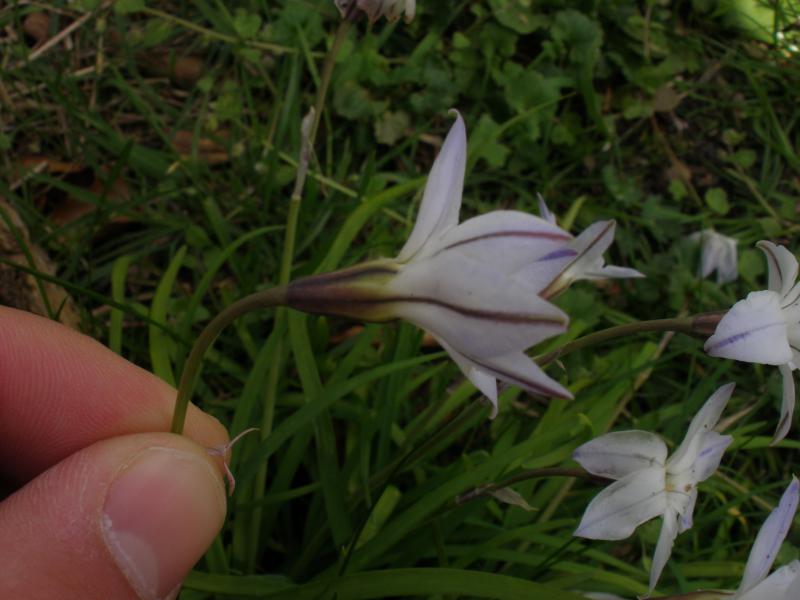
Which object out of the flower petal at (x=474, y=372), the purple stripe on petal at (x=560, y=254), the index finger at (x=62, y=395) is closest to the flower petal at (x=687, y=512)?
the flower petal at (x=474, y=372)

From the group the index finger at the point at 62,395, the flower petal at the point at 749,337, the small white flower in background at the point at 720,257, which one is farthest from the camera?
the small white flower in background at the point at 720,257

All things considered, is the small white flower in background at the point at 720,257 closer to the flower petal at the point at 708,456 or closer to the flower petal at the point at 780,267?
the flower petal at the point at 708,456

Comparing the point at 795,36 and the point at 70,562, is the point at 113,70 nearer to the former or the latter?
the point at 70,562

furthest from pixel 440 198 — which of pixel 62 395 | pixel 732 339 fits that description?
pixel 62 395

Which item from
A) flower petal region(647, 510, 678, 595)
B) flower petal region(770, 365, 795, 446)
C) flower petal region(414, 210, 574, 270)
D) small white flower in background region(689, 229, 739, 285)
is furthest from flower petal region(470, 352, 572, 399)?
small white flower in background region(689, 229, 739, 285)

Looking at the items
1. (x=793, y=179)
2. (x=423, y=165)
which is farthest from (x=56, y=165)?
(x=793, y=179)

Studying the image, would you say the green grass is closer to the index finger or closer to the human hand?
the index finger
